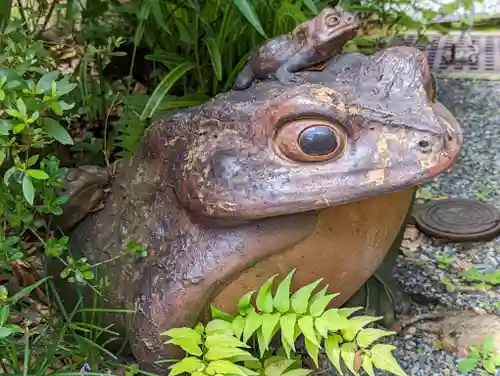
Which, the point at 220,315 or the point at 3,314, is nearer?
the point at 3,314

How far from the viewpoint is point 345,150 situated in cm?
108

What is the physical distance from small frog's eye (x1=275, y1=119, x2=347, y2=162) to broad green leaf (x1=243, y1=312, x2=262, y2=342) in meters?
0.28

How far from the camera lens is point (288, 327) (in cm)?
108

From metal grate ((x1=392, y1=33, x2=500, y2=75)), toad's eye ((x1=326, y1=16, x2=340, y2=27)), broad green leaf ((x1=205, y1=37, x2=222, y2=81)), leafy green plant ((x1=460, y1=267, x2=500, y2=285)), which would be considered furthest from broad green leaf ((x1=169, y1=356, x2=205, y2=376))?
metal grate ((x1=392, y1=33, x2=500, y2=75))

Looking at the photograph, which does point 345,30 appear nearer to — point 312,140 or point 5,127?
point 312,140

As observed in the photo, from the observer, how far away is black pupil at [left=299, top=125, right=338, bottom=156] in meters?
1.07

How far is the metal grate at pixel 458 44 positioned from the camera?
368cm

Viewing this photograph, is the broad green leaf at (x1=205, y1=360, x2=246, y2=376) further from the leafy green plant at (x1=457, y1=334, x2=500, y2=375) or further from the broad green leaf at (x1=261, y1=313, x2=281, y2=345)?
the leafy green plant at (x1=457, y1=334, x2=500, y2=375)

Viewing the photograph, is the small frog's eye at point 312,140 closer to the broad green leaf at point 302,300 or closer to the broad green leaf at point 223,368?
the broad green leaf at point 302,300

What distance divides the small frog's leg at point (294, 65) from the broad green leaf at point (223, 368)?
1.84ft

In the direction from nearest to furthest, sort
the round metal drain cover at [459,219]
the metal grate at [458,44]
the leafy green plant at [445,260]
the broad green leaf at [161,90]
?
the broad green leaf at [161,90], the leafy green plant at [445,260], the round metal drain cover at [459,219], the metal grate at [458,44]

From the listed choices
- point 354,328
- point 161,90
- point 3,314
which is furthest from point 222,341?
point 161,90

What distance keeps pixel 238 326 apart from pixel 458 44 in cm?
334

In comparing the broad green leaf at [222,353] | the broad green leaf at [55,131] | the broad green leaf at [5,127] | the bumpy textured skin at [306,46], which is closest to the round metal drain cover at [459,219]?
the bumpy textured skin at [306,46]
